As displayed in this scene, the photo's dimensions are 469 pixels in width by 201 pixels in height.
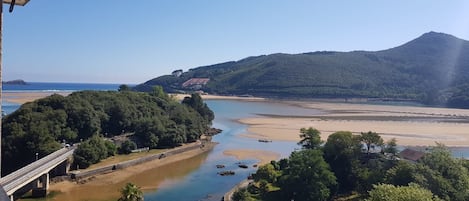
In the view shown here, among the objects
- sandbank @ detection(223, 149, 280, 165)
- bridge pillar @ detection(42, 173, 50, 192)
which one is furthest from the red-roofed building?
bridge pillar @ detection(42, 173, 50, 192)

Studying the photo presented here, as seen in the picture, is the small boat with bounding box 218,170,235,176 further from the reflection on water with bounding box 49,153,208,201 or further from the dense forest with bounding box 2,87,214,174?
the dense forest with bounding box 2,87,214,174

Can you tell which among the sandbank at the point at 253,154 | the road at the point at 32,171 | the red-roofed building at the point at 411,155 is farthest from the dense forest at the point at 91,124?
the red-roofed building at the point at 411,155

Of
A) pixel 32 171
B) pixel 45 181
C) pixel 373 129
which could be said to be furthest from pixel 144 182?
pixel 373 129

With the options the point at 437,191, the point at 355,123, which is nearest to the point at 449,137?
the point at 355,123

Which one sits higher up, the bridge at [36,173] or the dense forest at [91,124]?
the dense forest at [91,124]

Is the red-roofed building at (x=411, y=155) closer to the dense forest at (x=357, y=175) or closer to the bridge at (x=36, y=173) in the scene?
the dense forest at (x=357, y=175)
